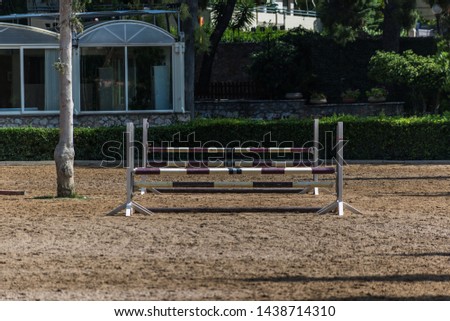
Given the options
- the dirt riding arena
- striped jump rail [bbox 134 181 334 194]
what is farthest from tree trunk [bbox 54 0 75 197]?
striped jump rail [bbox 134 181 334 194]

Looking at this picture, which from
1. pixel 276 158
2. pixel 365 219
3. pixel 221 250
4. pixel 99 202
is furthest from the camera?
pixel 276 158

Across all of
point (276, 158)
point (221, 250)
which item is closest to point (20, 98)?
point (276, 158)

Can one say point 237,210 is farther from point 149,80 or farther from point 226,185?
point 149,80

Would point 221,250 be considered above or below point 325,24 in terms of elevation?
below

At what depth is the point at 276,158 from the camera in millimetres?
26406

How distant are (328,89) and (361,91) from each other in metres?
1.25

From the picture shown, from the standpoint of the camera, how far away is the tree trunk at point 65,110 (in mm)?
17719

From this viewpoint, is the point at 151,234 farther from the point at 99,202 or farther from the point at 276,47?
the point at 276,47

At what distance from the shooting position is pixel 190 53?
3164cm

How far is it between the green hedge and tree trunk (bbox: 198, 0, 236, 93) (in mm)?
9721

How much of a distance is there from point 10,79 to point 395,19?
12398mm

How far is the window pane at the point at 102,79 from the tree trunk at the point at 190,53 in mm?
1991

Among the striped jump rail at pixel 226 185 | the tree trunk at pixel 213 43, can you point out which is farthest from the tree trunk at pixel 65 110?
the tree trunk at pixel 213 43

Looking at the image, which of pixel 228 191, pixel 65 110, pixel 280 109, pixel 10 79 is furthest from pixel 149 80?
pixel 228 191
